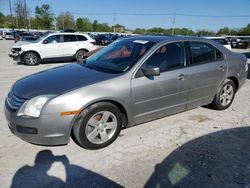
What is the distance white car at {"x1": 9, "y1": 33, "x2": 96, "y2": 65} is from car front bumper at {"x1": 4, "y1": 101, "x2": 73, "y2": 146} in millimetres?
9423

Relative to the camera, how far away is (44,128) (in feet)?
10.8

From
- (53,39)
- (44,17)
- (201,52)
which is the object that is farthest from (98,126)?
(44,17)

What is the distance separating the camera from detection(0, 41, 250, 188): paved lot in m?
2.97

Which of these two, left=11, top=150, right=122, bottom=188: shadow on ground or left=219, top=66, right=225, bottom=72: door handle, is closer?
left=11, top=150, right=122, bottom=188: shadow on ground

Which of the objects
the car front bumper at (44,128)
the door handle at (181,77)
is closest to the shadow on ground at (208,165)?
the door handle at (181,77)

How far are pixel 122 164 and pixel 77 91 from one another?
3.74 ft

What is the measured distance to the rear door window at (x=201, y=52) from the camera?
4.65 m

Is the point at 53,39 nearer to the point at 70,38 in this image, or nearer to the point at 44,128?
the point at 70,38

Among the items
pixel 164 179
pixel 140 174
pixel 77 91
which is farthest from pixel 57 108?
pixel 164 179

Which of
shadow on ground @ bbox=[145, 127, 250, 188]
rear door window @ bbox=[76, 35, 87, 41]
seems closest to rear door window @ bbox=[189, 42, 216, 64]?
shadow on ground @ bbox=[145, 127, 250, 188]

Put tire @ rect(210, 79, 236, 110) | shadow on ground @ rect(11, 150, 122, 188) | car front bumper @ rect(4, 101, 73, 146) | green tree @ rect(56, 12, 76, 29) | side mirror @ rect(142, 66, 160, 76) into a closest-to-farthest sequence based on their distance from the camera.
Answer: shadow on ground @ rect(11, 150, 122, 188) < car front bumper @ rect(4, 101, 73, 146) < side mirror @ rect(142, 66, 160, 76) < tire @ rect(210, 79, 236, 110) < green tree @ rect(56, 12, 76, 29)

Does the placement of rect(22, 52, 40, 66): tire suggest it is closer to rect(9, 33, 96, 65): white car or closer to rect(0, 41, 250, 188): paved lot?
rect(9, 33, 96, 65): white car

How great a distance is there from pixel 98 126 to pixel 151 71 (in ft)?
3.75

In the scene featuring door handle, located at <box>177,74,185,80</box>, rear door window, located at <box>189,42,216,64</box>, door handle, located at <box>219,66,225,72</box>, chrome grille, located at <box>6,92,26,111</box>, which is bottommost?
chrome grille, located at <box>6,92,26,111</box>
